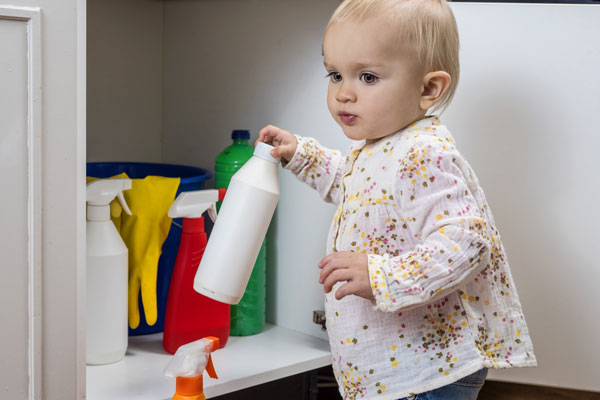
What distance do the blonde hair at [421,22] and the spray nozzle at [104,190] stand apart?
437mm

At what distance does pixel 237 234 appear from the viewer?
3.04 feet

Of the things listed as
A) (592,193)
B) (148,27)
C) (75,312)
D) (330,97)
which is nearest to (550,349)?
(592,193)

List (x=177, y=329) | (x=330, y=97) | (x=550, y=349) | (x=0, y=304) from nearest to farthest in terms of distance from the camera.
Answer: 1. (x=0, y=304)
2. (x=330, y=97)
3. (x=550, y=349)
4. (x=177, y=329)

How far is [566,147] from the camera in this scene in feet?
3.25

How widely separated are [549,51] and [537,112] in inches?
3.5

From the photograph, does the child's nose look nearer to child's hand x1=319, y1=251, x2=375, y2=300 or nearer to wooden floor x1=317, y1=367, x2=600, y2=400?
child's hand x1=319, y1=251, x2=375, y2=300

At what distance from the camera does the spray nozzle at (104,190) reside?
1059mm

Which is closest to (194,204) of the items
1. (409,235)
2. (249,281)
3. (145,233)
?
(145,233)

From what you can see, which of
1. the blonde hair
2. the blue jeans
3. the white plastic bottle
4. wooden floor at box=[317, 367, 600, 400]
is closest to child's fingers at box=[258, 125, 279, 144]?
the white plastic bottle

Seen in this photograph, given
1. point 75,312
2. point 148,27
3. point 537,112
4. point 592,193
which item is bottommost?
point 75,312

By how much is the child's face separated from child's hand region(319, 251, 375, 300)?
0.18 meters

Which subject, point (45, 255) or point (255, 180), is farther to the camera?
point (255, 180)

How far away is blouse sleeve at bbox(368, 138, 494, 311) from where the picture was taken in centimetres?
78

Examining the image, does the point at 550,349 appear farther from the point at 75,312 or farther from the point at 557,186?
the point at 75,312
